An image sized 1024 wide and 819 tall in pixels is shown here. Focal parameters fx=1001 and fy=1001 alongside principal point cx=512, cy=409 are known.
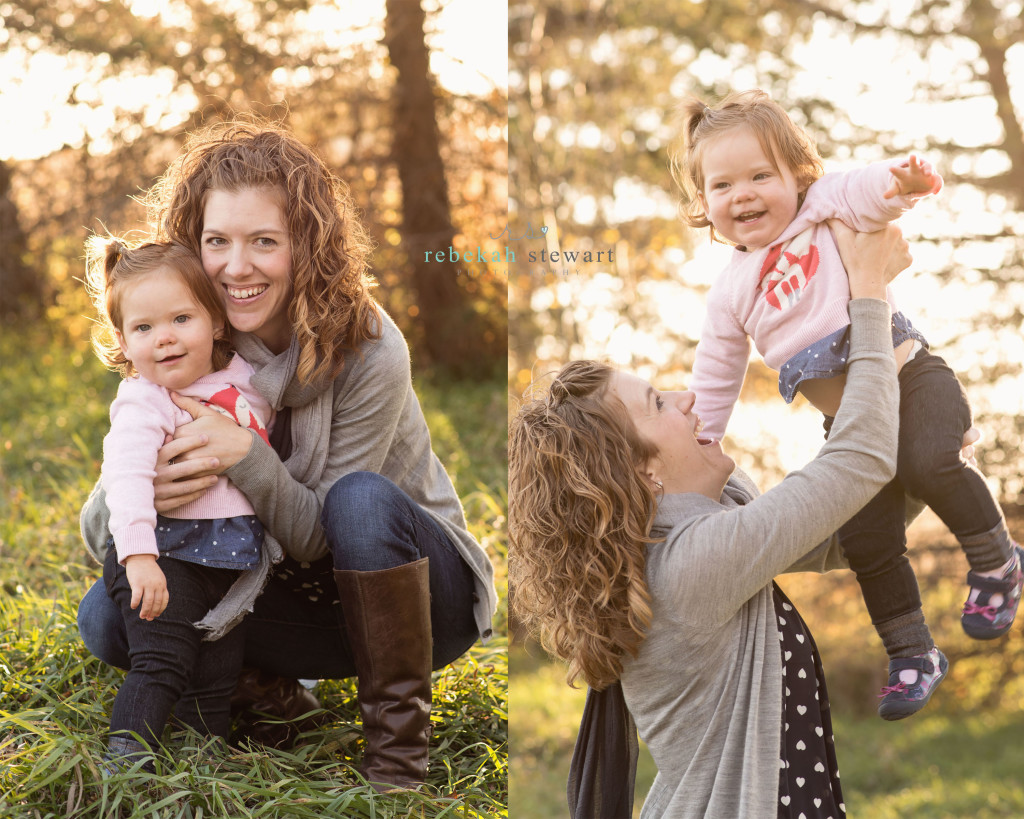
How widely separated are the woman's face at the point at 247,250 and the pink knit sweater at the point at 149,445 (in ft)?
0.38

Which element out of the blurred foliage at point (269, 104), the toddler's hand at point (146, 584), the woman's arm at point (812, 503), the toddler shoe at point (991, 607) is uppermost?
the blurred foliage at point (269, 104)

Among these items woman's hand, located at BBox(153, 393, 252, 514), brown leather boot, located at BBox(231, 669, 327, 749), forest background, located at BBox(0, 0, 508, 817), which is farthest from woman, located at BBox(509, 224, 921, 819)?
forest background, located at BBox(0, 0, 508, 817)

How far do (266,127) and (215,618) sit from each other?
1.01 meters

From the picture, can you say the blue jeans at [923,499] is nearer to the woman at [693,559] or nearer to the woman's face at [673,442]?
the woman at [693,559]

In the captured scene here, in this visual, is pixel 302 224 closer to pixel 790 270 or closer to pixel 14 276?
pixel 790 270

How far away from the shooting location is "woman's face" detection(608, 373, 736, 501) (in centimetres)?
162

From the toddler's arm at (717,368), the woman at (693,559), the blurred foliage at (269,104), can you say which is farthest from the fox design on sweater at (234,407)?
the blurred foliage at (269,104)

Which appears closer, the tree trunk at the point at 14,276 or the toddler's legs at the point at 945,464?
the toddler's legs at the point at 945,464

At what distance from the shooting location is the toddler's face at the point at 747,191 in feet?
5.43

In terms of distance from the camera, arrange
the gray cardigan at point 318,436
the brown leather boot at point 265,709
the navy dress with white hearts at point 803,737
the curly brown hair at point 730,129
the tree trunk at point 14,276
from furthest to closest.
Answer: the tree trunk at point 14,276, the brown leather boot at point 265,709, the gray cardigan at point 318,436, the curly brown hair at point 730,129, the navy dress with white hearts at point 803,737

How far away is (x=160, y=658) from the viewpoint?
5.77 ft

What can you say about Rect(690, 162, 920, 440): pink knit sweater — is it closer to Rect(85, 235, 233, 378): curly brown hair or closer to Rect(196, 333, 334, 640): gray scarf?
Rect(196, 333, 334, 640): gray scarf

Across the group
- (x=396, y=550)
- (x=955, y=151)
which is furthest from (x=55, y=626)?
(x=955, y=151)

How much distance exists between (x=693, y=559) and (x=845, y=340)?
0.42m
